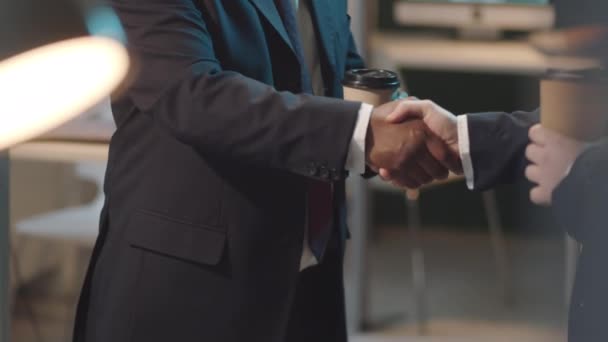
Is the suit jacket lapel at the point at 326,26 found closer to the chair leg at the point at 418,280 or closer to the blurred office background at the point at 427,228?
the blurred office background at the point at 427,228

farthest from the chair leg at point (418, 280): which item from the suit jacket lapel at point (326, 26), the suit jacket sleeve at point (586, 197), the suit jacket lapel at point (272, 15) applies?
the suit jacket sleeve at point (586, 197)

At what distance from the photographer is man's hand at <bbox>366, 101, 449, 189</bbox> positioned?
1.49m

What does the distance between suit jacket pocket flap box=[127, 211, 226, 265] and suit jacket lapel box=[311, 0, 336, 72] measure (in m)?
0.40

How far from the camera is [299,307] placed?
70.7 inches

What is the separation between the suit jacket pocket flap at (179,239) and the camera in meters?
1.51

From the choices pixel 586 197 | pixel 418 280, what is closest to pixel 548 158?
pixel 586 197

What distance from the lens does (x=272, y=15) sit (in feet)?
4.99

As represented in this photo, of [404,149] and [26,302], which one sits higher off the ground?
[404,149]

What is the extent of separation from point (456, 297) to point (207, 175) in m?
2.22

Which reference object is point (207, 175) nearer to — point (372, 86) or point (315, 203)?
point (315, 203)

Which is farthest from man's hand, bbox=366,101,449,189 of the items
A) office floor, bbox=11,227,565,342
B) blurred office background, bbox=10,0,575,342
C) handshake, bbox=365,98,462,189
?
office floor, bbox=11,227,565,342

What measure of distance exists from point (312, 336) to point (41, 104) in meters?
1.02

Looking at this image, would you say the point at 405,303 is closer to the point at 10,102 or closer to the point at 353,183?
the point at 353,183

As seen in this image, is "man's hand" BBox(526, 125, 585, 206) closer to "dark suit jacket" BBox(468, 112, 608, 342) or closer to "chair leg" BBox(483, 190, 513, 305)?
"dark suit jacket" BBox(468, 112, 608, 342)
